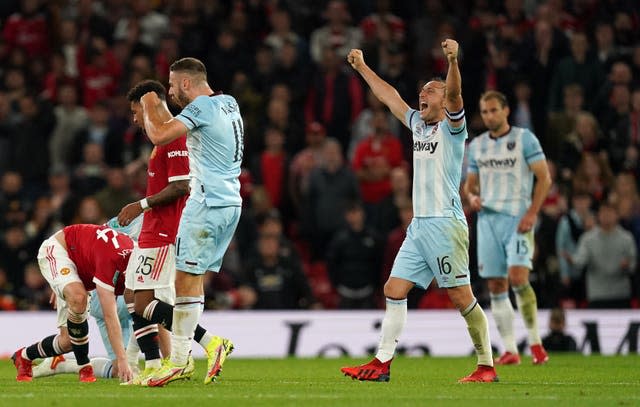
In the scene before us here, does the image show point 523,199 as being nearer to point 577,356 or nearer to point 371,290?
point 577,356

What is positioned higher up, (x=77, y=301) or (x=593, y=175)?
(x=593, y=175)

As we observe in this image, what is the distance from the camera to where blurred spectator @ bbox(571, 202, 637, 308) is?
17766 mm

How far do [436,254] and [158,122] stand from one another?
2.57m

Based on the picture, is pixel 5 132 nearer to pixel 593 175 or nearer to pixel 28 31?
pixel 28 31

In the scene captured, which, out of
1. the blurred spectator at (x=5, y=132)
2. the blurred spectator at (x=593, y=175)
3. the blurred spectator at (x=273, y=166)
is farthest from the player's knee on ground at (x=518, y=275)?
the blurred spectator at (x=5, y=132)

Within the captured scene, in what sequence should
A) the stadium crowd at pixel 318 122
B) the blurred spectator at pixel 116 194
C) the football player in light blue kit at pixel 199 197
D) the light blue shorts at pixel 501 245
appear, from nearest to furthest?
the football player in light blue kit at pixel 199 197
the light blue shorts at pixel 501 245
the stadium crowd at pixel 318 122
the blurred spectator at pixel 116 194

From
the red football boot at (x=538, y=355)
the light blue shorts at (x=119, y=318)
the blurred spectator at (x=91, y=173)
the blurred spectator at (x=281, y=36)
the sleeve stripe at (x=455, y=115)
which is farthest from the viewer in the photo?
the blurred spectator at (x=281, y=36)

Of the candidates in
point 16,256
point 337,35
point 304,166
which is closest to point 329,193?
point 304,166

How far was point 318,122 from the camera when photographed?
68.8 feet

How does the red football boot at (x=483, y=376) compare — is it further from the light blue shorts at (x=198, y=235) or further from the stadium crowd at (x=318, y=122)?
the stadium crowd at (x=318, y=122)

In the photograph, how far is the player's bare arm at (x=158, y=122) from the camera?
10.2 m

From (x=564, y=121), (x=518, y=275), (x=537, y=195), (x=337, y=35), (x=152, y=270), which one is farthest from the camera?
(x=337, y=35)

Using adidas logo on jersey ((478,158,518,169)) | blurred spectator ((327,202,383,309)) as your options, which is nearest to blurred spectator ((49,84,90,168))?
blurred spectator ((327,202,383,309))

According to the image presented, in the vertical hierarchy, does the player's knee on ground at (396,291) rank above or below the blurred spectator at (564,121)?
below
